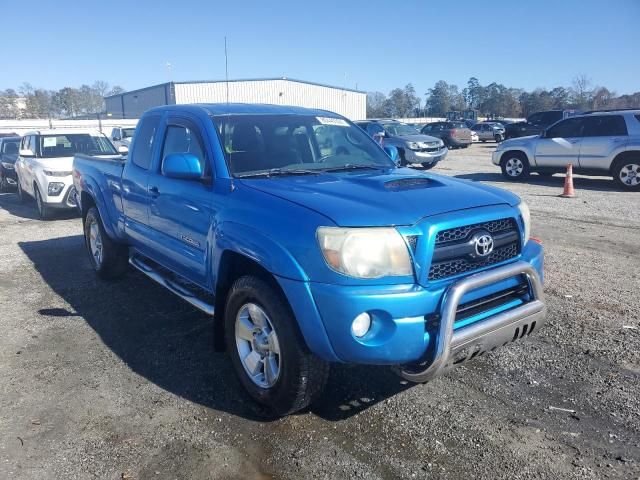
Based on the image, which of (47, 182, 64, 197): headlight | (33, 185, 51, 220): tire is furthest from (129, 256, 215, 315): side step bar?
(33, 185, 51, 220): tire

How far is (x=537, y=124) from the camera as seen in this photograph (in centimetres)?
Result: 2786

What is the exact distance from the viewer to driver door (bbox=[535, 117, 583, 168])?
1349 centimetres

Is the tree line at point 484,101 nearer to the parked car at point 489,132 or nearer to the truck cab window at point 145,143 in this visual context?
the parked car at point 489,132

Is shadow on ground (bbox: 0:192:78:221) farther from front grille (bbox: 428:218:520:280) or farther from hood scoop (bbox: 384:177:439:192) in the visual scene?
front grille (bbox: 428:218:520:280)

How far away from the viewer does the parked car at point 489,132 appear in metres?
36.6

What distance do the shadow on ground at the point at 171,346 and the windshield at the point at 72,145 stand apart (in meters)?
5.34

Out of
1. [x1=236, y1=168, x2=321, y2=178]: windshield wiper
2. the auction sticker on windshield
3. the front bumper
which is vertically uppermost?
the auction sticker on windshield

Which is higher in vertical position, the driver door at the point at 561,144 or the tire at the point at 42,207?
the driver door at the point at 561,144

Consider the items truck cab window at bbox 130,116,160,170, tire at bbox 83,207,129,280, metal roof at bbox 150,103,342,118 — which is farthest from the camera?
tire at bbox 83,207,129,280

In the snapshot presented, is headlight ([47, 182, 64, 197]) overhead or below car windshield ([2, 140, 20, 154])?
below

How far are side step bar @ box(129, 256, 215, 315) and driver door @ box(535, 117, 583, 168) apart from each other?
11.7 meters

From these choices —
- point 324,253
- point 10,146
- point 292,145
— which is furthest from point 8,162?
point 324,253

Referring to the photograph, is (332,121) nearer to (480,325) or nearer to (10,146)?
(480,325)

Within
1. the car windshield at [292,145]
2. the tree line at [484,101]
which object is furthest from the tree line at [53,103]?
the car windshield at [292,145]
